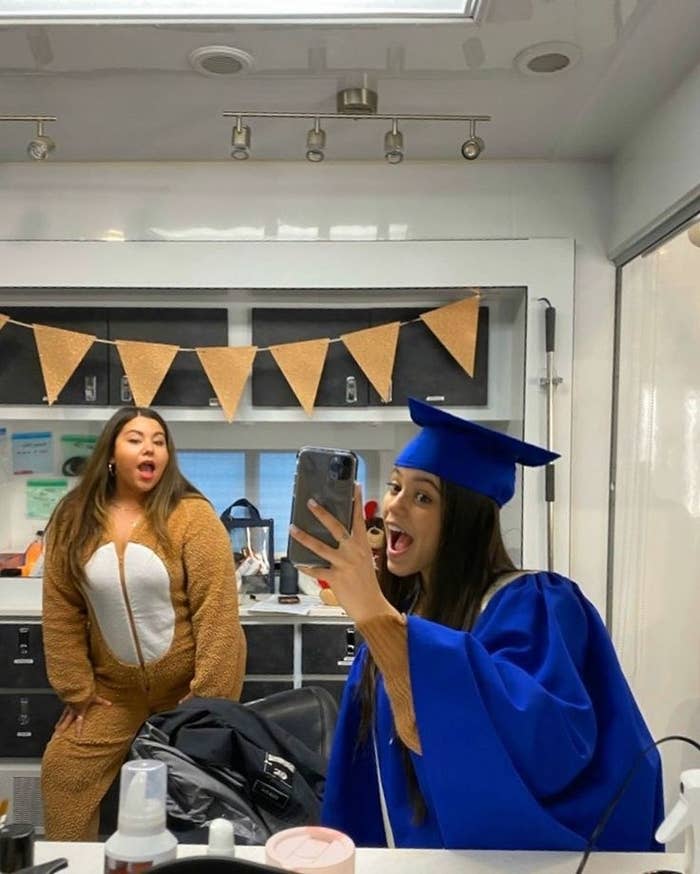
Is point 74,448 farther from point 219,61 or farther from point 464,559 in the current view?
point 464,559

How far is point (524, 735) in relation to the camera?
1014 mm

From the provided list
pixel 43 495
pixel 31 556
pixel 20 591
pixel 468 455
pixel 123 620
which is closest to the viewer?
pixel 468 455

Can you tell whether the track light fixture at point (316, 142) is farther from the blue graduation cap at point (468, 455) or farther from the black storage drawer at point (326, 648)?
the black storage drawer at point (326, 648)

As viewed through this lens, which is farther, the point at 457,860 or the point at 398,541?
the point at 398,541

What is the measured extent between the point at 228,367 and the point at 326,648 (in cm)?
108

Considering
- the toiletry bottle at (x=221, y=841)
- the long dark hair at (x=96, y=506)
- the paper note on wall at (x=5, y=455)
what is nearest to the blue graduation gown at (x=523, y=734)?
the toiletry bottle at (x=221, y=841)

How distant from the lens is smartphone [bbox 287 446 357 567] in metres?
1.06

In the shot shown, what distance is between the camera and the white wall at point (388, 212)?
287 centimetres

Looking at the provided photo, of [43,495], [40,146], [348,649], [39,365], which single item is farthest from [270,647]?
[40,146]

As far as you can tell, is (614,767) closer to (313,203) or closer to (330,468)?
(330,468)

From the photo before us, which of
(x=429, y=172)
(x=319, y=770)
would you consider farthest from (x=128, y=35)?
(x=319, y=770)

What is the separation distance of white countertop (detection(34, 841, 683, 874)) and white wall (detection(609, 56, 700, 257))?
1712 mm

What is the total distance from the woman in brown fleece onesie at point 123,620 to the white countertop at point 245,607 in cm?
57

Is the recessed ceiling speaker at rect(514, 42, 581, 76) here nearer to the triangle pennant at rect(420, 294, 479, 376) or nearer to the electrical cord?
the triangle pennant at rect(420, 294, 479, 376)
